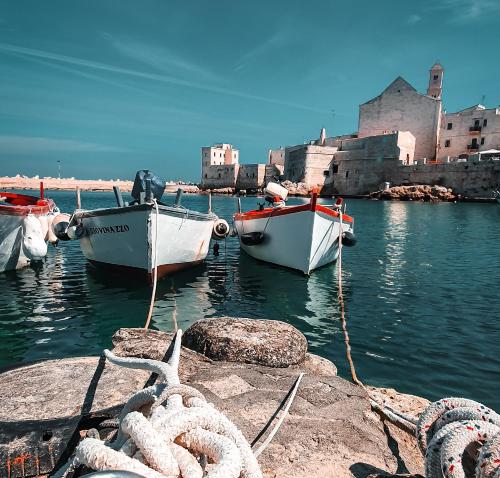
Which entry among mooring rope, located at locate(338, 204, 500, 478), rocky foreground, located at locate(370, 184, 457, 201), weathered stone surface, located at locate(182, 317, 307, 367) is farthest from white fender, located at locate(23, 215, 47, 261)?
rocky foreground, located at locate(370, 184, 457, 201)

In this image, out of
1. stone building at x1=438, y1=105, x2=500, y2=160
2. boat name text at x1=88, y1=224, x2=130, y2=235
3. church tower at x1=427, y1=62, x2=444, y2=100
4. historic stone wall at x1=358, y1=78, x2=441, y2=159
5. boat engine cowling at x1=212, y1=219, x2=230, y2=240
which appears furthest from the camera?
church tower at x1=427, y1=62, x2=444, y2=100

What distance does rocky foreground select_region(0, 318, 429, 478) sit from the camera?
258cm

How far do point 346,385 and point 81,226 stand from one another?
11000mm

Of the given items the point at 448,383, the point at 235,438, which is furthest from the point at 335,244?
the point at 235,438

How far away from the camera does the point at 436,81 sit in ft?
208

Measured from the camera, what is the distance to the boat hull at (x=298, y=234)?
39.5 ft

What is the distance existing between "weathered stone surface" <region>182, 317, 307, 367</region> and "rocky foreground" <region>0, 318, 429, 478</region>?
0.01m

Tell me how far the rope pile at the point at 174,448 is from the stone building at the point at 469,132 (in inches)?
2457

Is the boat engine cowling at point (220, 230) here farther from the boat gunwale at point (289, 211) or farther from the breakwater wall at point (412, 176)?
the breakwater wall at point (412, 176)

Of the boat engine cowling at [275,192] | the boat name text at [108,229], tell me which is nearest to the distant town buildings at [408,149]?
the boat engine cowling at [275,192]

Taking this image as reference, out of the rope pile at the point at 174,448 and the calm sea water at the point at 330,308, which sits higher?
the rope pile at the point at 174,448

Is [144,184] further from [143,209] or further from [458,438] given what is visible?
Result: [458,438]

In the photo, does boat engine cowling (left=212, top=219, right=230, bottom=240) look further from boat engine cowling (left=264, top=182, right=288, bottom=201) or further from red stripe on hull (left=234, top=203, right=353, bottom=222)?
boat engine cowling (left=264, top=182, right=288, bottom=201)

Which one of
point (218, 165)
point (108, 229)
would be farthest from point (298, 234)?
point (218, 165)
